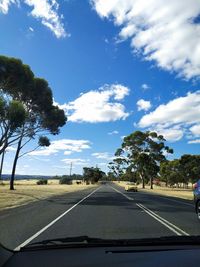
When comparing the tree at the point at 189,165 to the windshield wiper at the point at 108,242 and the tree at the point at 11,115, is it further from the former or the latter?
the windshield wiper at the point at 108,242

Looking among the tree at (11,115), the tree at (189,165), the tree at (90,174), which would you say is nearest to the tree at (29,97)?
the tree at (11,115)

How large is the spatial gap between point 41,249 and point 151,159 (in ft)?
260

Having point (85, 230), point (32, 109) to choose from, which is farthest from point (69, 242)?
point (32, 109)

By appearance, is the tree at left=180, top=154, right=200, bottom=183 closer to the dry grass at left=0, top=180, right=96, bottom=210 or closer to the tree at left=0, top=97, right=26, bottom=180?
the dry grass at left=0, top=180, right=96, bottom=210

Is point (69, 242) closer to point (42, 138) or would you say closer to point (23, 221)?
point (23, 221)

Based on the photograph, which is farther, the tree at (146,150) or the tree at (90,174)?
the tree at (90,174)

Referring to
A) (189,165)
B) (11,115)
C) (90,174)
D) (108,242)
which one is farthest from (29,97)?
(90,174)

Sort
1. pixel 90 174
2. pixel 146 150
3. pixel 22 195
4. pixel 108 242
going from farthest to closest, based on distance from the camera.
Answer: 1. pixel 90 174
2. pixel 146 150
3. pixel 22 195
4. pixel 108 242

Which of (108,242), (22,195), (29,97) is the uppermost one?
(29,97)

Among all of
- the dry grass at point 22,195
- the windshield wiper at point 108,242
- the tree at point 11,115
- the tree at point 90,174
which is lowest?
the windshield wiper at point 108,242

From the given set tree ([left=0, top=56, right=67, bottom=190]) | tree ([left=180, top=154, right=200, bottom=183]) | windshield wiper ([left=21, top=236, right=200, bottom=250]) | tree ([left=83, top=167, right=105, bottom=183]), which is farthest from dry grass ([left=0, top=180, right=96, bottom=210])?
tree ([left=83, top=167, right=105, bottom=183])

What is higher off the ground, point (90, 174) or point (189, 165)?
point (90, 174)

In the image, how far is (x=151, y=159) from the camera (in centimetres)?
8388

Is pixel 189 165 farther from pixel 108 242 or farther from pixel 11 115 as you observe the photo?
pixel 108 242
